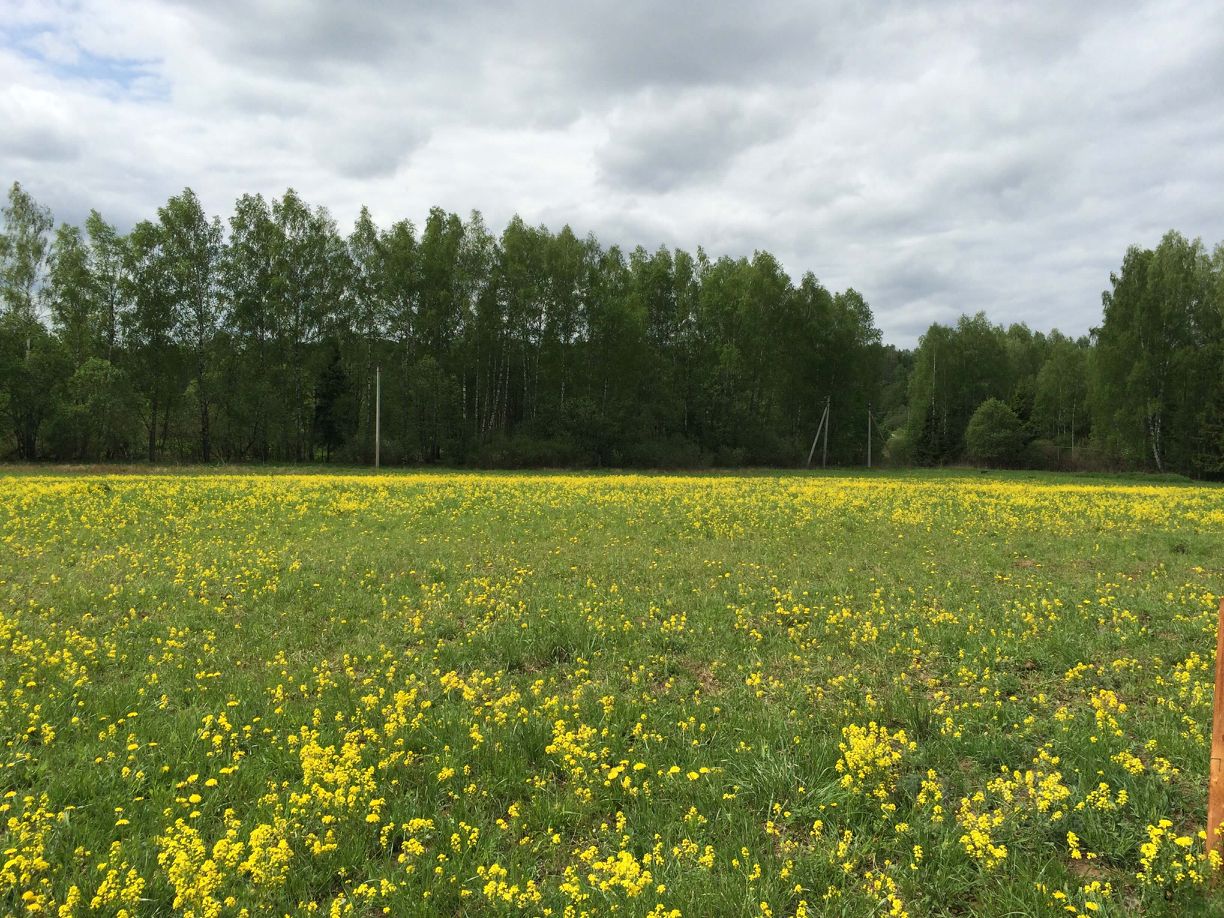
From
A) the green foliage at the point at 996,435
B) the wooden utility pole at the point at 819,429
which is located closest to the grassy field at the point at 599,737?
the wooden utility pole at the point at 819,429

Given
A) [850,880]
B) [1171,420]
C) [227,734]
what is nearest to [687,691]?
[850,880]

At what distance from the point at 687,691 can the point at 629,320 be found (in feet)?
160

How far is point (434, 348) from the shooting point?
48.8 m

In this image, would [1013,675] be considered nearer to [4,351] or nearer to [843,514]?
[843,514]

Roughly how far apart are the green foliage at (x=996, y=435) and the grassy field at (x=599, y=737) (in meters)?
62.1

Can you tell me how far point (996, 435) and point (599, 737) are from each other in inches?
2834

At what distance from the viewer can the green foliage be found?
65562mm

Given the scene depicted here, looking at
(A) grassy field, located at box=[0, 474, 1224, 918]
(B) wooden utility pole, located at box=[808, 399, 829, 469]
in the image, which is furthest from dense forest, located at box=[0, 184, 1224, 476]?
(A) grassy field, located at box=[0, 474, 1224, 918]

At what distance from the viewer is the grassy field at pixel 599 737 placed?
3521 millimetres

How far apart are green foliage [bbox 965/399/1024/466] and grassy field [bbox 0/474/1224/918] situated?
6214 centimetres

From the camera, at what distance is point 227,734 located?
16.9 feet

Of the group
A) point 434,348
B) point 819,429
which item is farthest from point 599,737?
point 819,429

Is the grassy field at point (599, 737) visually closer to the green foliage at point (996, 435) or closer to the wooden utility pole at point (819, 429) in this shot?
the wooden utility pole at point (819, 429)

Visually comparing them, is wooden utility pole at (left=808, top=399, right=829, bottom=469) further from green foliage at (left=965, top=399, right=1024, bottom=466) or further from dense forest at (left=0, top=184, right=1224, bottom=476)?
green foliage at (left=965, top=399, right=1024, bottom=466)
